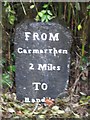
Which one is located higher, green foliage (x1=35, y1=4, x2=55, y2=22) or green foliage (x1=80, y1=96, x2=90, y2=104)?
green foliage (x1=35, y1=4, x2=55, y2=22)

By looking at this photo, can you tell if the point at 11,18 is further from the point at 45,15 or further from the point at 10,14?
the point at 45,15

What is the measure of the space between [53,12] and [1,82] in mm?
444

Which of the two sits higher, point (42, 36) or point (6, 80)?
point (42, 36)

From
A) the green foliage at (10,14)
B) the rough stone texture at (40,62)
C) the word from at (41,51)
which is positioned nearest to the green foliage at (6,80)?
the rough stone texture at (40,62)

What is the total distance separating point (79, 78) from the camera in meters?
2.09

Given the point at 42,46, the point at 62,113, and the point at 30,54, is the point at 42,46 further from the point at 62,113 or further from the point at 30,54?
the point at 62,113

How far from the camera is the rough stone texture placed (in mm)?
1900

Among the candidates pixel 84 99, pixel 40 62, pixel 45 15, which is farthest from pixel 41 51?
pixel 84 99

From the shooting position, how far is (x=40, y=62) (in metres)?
1.96

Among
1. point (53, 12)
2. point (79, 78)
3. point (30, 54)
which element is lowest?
point (79, 78)

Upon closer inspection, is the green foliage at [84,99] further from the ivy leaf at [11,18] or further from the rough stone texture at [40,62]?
the ivy leaf at [11,18]

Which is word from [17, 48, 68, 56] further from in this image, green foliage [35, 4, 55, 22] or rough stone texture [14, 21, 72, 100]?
green foliage [35, 4, 55, 22]

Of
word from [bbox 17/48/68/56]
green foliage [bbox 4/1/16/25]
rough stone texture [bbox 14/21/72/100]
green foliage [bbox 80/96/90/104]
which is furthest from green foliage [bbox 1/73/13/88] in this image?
green foliage [bbox 80/96/90/104]

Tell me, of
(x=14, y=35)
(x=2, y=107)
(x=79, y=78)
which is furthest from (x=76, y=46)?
(x=2, y=107)
